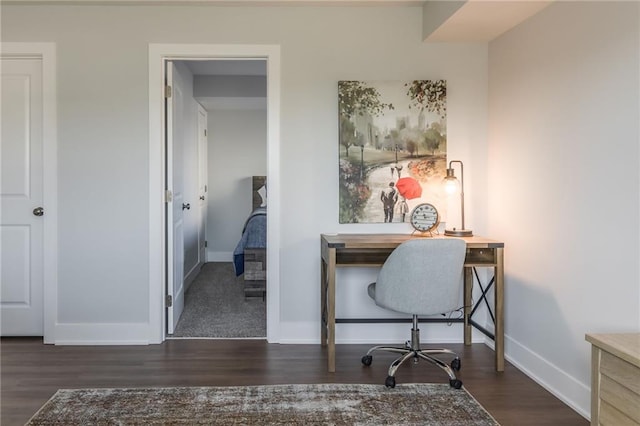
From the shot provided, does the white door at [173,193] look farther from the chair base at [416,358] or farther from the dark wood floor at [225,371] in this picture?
the chair base at [416,358]

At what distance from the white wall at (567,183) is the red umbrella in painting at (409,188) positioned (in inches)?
22.4

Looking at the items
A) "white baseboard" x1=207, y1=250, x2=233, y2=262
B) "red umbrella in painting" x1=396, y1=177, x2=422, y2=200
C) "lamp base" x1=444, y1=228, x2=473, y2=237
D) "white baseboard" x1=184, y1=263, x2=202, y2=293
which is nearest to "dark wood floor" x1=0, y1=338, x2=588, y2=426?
"lamp base" x1=444, y1=228, x2=473, y2=237

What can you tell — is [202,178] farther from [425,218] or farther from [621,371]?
[621,371]

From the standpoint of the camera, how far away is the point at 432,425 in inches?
97.0

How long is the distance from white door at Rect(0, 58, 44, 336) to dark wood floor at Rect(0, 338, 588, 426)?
0.21 meters

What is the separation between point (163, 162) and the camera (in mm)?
3773

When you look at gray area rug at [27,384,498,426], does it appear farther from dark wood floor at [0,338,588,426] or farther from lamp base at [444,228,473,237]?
lamp base at [444,228,473,237]

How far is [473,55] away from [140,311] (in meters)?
2.90

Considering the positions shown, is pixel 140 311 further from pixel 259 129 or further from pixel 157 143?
pixel 259 129

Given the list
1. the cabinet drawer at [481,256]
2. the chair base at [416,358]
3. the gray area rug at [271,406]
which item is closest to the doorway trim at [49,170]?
the gray area rug at [271,406]

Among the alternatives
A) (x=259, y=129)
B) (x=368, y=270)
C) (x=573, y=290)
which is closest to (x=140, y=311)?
(x=368, y=270)

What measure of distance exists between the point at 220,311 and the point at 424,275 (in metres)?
2.32

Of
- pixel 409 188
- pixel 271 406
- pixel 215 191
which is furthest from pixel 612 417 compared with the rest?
pixel 215 191

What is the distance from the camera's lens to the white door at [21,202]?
12.4 ft
